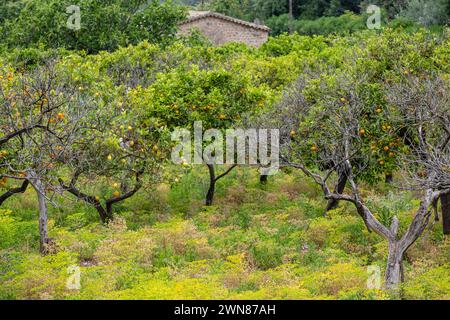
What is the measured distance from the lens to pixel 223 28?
4209cm

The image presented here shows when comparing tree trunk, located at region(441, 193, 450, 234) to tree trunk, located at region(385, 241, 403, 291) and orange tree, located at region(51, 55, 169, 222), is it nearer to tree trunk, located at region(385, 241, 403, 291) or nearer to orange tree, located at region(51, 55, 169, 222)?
tree trunk, located at region(385, 241, 403, 291)

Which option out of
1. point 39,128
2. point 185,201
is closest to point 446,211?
point 185,201

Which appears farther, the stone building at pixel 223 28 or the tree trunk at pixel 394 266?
the stone building at pixel 223 28

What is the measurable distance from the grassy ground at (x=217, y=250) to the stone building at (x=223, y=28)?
25.7m

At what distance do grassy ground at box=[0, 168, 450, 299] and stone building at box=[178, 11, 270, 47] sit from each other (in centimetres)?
2573

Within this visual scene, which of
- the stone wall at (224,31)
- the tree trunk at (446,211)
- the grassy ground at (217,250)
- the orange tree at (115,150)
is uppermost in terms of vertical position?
the stone wall at (224,31)

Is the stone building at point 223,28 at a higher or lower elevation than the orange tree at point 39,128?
higher

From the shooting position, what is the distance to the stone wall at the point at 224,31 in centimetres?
4166

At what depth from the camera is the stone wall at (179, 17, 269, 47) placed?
41.7m

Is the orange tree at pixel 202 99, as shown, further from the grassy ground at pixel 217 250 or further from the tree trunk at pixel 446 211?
the tree trunk at pixel 446 211

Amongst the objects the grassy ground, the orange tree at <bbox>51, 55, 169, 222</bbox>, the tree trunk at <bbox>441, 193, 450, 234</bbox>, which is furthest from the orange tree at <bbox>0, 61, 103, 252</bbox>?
the tree trunk at <bbox>441, 193, 450, 234</bbox>

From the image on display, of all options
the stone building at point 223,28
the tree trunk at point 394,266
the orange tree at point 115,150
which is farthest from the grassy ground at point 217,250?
the stone building at point 223,28

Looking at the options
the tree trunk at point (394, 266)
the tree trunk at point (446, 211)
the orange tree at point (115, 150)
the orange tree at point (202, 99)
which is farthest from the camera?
the orange tree at point (202, 99)
